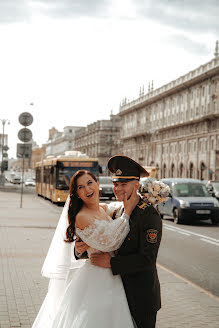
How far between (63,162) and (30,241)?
58.9ft

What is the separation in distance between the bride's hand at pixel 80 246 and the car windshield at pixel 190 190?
17354mm

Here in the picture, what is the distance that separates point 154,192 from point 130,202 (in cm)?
41

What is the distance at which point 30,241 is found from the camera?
40.5 ft

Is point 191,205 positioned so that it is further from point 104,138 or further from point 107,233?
point 104,138

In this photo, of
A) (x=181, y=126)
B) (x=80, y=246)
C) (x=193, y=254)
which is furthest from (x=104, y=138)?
(x=80, y=246)

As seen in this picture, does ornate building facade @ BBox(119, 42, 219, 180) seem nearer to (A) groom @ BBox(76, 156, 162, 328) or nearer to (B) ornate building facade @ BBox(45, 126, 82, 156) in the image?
(B) ornate building facade @ BBox(45, 126, 82, 156)

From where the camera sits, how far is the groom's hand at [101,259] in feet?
11.5

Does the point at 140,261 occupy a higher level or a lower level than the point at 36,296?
higher

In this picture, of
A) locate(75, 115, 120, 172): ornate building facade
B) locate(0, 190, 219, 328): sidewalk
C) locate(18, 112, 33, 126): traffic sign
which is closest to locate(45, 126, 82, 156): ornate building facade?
locate(75, 115, 120, 172): ornate building facade

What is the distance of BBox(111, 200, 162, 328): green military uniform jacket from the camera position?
11.4ft

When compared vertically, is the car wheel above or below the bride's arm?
below

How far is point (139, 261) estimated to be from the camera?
11.3 feet

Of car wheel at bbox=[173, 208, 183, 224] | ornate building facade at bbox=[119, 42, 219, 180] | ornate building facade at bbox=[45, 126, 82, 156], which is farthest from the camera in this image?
ornate building facade at bbox=[45, 126, 82, 156]

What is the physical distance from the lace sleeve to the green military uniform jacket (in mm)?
44
